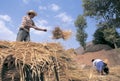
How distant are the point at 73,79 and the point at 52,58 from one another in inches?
28.9

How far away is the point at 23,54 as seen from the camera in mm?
6102

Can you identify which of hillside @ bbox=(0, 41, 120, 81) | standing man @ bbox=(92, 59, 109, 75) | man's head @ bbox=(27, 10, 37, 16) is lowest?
hillside @ bbox=(0, 41, 120, 81)

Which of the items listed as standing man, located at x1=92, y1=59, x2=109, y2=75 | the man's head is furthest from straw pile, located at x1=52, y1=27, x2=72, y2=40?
standing man, located at x1=92, y1=59, x2=109, y2=75

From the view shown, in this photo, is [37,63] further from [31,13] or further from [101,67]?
[101,67]

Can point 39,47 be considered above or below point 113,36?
below

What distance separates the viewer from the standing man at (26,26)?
27.8ft

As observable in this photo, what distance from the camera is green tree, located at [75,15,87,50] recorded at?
43.5 m

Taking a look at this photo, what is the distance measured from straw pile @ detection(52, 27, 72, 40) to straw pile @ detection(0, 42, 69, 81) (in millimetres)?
1974

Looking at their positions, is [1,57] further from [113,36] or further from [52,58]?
[113,36]

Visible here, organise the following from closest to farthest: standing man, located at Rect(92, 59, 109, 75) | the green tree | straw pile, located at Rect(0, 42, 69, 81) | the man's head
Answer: straw pile, located at Rect(0, 42, 69, 81), the man's head, standing man, located at Rect(92, 59, 109, 75), the green tree

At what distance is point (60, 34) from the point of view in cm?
877

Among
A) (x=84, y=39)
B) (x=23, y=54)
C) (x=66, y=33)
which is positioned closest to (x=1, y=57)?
(x=23, y=54)

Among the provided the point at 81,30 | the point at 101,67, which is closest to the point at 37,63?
the point at 101,67

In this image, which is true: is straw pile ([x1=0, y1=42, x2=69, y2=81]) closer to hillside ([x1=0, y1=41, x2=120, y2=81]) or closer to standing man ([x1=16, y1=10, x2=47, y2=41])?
hillside ([x1=0, y1=41, x2=120, y2=81])
